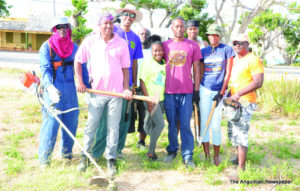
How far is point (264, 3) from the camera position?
16922 millimetres

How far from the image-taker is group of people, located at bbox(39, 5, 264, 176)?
11.3 feet

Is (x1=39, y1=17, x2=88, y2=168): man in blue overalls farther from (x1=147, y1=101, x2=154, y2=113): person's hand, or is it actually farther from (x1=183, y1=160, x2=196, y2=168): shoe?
(x1=183, y1=160, x2=196, y2=168): shoe

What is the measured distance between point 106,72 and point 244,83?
5.97ft

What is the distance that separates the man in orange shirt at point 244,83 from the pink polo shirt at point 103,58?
1528mm

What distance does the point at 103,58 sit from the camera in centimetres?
337

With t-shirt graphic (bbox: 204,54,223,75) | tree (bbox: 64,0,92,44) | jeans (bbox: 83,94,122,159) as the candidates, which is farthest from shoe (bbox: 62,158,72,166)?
tree (bbox: 64,0,92,44)

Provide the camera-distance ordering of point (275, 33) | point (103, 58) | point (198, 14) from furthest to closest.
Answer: point (275, 33), point (198, 14), point (103, 58)

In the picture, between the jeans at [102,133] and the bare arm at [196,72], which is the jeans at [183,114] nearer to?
the bare arm at [196,72]

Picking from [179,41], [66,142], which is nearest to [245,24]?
[179,41]

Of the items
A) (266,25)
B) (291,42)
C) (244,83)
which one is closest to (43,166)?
(244,83)

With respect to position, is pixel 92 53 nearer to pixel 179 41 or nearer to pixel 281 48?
pixel 179 41

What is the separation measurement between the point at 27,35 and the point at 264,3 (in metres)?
28.4

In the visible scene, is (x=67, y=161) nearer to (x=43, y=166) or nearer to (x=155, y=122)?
(x=43, y=166)

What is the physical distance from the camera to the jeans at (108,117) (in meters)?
3.50
